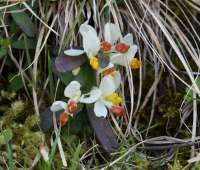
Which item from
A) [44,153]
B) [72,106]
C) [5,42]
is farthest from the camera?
[5,42]

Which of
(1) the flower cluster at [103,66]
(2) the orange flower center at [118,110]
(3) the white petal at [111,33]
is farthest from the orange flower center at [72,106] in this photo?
(3) the white petal at [111,33]

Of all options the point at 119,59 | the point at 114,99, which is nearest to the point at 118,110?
the point at 114,99

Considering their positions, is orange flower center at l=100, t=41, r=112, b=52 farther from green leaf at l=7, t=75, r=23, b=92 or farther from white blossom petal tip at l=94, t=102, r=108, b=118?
green leaf at l=7, t=75, r=23, b=92

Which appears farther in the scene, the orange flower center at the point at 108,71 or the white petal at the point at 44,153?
the orange flower center at the point at 108,71

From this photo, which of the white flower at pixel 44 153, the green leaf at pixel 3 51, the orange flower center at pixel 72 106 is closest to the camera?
the white flower at pixel 44 153

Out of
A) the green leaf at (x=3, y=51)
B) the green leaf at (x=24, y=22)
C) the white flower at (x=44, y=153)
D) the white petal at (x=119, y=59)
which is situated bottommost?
the white flower at (x=44, y=153)

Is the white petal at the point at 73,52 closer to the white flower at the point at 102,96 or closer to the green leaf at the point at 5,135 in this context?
the white flower at the point at 102,96

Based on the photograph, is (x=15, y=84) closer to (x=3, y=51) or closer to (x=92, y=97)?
(x=3, y=51)
